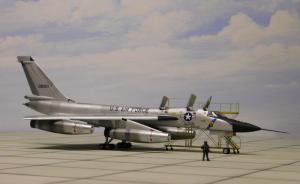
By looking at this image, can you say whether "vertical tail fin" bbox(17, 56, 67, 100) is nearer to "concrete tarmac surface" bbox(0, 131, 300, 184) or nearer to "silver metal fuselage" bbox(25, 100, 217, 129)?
"silver metal fuselage" bbox(25, 100, 217, 129)

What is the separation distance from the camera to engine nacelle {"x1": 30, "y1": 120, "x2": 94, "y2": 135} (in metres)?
27.0

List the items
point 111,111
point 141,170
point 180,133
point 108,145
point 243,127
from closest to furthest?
point 141,170 → point 243,127 → point 180,133 → point 108,145 → point 111,111

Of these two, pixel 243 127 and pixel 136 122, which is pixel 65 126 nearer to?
pixel 136 122

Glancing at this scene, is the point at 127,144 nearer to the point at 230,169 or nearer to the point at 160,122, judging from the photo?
the point at 160,122

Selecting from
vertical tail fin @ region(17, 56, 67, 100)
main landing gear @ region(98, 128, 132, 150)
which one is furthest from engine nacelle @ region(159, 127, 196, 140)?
vertical tail fin @ region(17, 56, 67, 100)

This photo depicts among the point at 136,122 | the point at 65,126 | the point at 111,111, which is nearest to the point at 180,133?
the point at 136,122

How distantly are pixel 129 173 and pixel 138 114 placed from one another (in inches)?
485

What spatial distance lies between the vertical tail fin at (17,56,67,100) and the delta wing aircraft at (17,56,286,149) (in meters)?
1.26

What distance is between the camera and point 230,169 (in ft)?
58.4

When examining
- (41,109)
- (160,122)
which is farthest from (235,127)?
(41,109)

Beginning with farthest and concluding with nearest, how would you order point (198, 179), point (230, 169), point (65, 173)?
point (230, 169), point (65, 173), point (198, 179)

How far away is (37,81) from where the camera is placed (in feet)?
106

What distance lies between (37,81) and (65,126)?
594 centimetres

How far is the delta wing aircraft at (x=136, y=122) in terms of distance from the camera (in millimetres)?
26109
